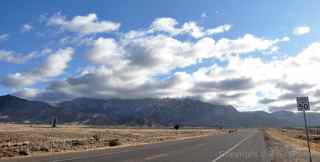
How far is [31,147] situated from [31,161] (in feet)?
41.8

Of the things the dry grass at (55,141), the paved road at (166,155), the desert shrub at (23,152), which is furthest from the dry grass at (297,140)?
the desert shrub at (23,152)

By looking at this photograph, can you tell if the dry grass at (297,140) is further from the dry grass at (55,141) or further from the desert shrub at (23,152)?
the desert shrub at (23,152)

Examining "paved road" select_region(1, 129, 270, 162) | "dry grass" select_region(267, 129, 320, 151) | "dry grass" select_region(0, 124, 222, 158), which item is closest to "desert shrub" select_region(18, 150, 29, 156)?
"dry grass" select_region(0, 124, 222, 158)

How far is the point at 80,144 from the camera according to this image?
40.7 meters

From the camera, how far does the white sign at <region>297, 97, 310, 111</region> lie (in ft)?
67.0

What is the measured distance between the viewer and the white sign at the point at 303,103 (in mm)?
20422

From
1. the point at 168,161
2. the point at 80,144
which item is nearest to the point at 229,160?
the point at 168,161

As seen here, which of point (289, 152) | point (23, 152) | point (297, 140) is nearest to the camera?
point (289, 152)

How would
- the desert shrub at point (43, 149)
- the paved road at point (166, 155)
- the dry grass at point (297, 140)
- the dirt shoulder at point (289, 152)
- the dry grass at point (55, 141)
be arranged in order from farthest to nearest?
the dry grass at point (297, 140)
the desert shrub at point (43, 149)
the dry grass at point (55, 141)
the dirt shoulder at point (289, 152)
the paved road at point (166, 155)

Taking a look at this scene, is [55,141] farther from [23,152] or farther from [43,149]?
[23,152]

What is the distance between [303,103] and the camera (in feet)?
67.8

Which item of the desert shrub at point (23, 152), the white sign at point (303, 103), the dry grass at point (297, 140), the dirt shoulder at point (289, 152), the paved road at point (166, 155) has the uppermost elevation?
the white sign at point (303, 103)

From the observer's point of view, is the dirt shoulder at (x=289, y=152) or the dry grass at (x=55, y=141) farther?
the dry grass at (x=55, y=141)

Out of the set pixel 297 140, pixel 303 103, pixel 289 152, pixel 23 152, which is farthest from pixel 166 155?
pixel 297 140
